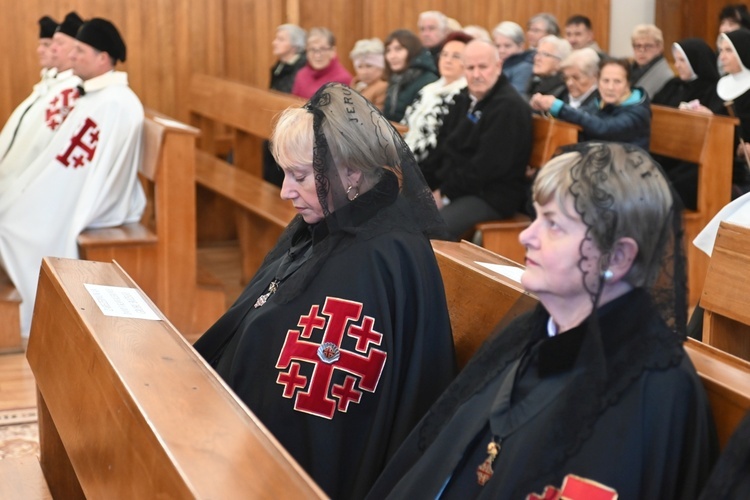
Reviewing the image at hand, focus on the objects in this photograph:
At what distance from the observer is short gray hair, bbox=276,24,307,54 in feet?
29.7

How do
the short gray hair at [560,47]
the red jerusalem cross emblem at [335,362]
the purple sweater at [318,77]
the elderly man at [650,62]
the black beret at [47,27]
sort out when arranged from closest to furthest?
the red jerusalem cross emblem at [335,362]
the black beret at [47,27]
the short gray hair at [560,47]
the elderly man at [650,62]
the purple sweater at [318,77]

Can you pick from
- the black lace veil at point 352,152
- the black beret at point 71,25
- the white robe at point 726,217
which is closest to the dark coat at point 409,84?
the black beret at point 71,25

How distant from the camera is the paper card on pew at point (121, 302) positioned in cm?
282

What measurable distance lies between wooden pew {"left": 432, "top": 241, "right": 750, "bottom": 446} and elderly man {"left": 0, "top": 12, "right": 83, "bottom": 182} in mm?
3518

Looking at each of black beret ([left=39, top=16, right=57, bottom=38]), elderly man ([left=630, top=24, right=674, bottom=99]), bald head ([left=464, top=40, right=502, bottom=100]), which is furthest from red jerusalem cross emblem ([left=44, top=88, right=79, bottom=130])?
elderly man ([left=630, top=24, right=674, bottom=99])

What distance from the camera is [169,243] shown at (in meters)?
5.86

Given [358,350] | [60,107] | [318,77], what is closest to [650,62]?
[318,77]

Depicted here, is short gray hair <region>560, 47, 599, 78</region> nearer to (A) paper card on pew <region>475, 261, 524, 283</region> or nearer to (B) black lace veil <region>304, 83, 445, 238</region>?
(A) paper card on pew <region>475, 261, 524, 283</region>

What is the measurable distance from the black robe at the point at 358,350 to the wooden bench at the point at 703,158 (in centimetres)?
369

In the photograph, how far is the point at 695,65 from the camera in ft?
24.5

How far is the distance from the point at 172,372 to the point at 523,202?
4.18 m

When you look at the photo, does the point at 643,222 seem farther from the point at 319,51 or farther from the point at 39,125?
the point at 319,51

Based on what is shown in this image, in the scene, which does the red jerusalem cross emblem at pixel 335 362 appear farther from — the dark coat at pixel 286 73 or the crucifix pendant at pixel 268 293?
the dark coat at pixel 286 73

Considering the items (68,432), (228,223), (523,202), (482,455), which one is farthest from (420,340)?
(228,223)
